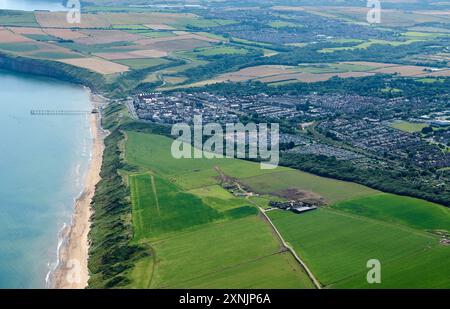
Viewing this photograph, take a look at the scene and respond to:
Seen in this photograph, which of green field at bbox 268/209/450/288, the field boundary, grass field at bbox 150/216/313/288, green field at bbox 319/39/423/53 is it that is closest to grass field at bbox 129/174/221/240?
grass field at bbox 150/216/313/288

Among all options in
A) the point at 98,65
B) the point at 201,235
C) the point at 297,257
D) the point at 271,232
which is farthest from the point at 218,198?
the point at 98,65

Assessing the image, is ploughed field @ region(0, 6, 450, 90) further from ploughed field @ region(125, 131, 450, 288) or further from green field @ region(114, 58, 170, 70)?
ploughed field @ region(125, 131, 450, 288)

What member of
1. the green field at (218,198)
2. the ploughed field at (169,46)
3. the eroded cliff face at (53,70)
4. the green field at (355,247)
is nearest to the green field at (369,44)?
Answer: the ploughed field at (169,46)

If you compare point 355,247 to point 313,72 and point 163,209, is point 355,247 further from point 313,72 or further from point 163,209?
point 313,72

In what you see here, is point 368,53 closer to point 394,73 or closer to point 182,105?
point 394,73

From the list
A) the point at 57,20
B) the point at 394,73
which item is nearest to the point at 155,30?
the point at 57,20
